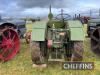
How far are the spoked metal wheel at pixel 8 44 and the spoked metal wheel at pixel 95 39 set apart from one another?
8.80 ft

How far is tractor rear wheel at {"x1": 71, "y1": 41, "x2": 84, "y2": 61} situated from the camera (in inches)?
408

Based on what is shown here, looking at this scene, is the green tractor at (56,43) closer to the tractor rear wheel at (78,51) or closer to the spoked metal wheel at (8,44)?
the tractor rear wheel at (78,51)

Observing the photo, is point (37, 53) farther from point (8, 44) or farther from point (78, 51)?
point (8, 44)

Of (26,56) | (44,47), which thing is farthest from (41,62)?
(26,56)

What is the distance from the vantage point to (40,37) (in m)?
10.4

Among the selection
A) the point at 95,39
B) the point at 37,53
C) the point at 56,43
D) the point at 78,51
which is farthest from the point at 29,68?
the point at 95,39

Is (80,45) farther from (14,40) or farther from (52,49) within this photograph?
(14,40)

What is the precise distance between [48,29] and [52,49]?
0.68 m

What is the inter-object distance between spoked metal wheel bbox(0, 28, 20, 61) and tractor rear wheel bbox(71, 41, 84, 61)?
2.34 metres

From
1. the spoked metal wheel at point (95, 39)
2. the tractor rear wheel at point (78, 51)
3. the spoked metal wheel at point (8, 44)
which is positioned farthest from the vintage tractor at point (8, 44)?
the spoked metal wheel at point (95, 39)

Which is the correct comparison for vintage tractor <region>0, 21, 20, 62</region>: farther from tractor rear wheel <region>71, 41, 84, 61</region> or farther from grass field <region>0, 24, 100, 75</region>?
tractor rear wheel <region>71, 41, 84, 61</region>

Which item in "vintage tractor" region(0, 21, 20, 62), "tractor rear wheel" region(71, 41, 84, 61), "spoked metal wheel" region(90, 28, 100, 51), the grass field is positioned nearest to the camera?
the grass field

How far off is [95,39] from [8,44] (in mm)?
3098

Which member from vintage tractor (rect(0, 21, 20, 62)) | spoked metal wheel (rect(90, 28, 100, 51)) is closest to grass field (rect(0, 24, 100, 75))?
vintage tractor (rect(0, 21, 20, 62))
